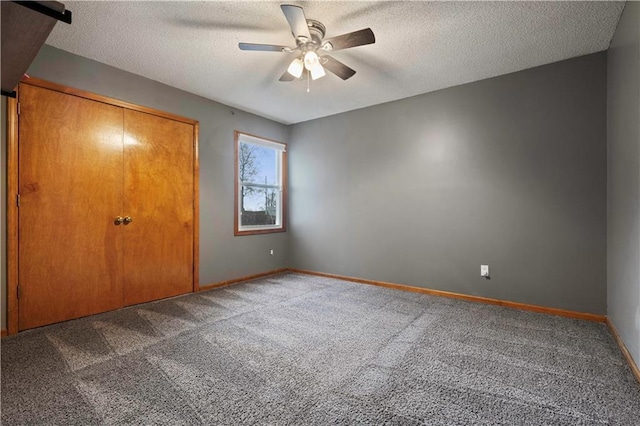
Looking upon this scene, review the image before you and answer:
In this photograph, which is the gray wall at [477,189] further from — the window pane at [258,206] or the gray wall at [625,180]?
the window pane at [258,206]

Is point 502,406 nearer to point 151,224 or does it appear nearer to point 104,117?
point 151,224

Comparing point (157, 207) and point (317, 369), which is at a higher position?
point (157, 207)

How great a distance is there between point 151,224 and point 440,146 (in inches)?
140

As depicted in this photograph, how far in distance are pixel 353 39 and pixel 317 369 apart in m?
2.29

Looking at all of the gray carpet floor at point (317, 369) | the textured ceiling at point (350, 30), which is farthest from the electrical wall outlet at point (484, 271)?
the textured ceiling at point (350, 30)

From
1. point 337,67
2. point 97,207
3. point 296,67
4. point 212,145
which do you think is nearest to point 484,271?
point 337,67

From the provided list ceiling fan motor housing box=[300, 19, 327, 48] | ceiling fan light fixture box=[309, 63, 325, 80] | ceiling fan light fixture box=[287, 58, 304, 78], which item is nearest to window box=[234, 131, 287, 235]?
ceiling fan light fixture box=[287, 58, 304, 78]

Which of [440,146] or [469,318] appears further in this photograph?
[440,146]

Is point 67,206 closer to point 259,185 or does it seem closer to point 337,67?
point 259,185

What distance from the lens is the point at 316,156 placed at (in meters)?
4.86

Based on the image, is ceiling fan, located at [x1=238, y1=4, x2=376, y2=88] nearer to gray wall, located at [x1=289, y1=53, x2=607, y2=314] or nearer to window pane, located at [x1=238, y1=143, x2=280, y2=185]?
gray wall, located at [x1=289, y1=53, x2=607, y2=314]

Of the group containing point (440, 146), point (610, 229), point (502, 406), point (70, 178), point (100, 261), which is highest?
point (440, 146)

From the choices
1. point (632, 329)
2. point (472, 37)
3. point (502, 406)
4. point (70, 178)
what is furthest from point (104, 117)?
point (632, 329)

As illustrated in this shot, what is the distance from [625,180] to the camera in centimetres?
224
